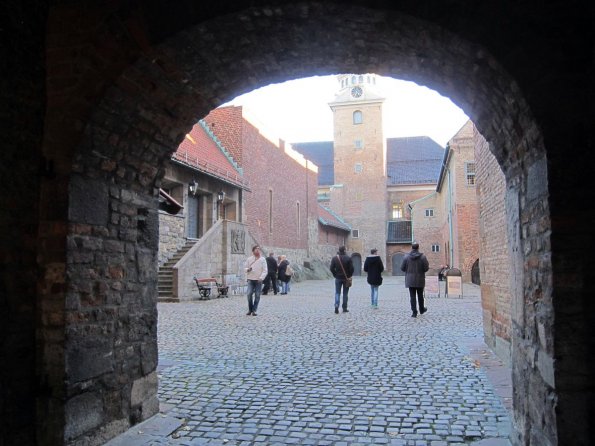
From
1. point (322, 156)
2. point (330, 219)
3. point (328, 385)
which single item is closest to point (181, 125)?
point (328, 385)

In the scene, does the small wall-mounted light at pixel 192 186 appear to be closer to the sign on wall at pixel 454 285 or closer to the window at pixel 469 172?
the sign on wall at pixel 454 285

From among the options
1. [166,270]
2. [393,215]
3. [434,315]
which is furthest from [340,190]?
[434,315]

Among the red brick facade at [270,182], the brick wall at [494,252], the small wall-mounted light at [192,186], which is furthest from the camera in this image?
the red brick facade at [270,182]

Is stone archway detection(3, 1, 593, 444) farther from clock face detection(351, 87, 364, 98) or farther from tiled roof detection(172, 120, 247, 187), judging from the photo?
clock face detection(351, 87, 364, 98)

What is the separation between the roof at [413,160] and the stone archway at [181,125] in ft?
176

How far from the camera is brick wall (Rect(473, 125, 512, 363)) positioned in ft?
22.2

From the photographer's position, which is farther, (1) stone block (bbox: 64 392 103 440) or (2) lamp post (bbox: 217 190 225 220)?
(2) lamp post (bbox: 217 190 225 220)

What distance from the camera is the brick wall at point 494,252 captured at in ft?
22.2

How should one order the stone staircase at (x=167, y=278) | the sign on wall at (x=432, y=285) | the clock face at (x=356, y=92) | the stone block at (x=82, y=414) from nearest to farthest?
the stone block at (x=82, y=414) → the stone staircase at (x=167, y=278) → the sign on wall at (x=432, y=285) → the clock face at (x=356, y=92)

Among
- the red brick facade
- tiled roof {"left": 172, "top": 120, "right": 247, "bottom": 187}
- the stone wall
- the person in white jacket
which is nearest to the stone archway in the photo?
the person in white jacket

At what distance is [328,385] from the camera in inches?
223

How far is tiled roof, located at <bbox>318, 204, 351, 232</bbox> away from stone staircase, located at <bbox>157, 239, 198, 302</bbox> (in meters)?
23.1

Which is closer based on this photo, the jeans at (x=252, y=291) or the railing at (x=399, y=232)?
the jeans at (x=252, y=291)

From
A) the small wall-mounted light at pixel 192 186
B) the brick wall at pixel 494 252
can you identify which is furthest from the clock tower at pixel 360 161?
the brick wall at pixel 494 252
